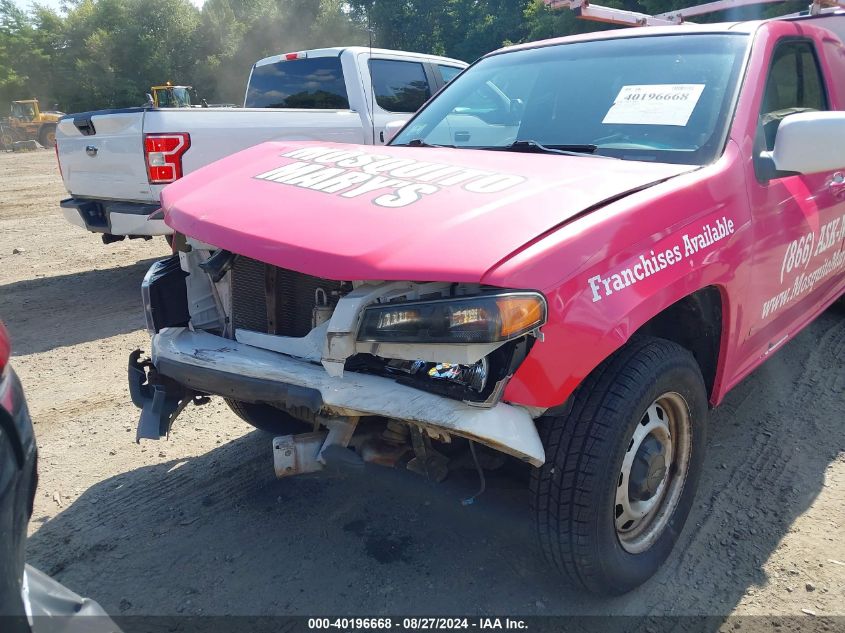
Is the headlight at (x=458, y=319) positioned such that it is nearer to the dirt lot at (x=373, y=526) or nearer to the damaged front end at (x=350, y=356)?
the damaged front end at (x=350, y=356)

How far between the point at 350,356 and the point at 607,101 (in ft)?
5.95

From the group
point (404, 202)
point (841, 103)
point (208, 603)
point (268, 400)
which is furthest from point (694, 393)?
point (841, 103)

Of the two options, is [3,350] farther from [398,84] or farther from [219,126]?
[398,84]

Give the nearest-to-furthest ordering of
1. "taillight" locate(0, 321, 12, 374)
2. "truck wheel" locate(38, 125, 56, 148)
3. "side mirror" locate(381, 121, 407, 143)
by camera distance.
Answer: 1. "taillight" locate(0, 321, 12, 374)
2. "side mirror" locate(381, 121, 407, 143)
3. "truck wheel" locate(38, 125, 56, 148)

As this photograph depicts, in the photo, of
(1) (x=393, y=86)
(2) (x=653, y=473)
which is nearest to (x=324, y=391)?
(2) (x=653, y=473)

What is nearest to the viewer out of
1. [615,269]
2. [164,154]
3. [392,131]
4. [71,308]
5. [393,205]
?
[615,269]

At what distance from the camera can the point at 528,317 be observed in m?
1.83

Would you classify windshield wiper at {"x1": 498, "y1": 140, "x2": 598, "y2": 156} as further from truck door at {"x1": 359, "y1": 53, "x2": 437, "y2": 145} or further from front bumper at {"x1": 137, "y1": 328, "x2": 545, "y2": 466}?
truck door at {"x1": 359, "y1": 53, "x2": 437, "y2": 145}

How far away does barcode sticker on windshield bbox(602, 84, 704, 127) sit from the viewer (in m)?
2.80

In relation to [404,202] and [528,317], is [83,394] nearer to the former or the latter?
[404,202]

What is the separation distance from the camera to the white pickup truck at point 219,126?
569cm

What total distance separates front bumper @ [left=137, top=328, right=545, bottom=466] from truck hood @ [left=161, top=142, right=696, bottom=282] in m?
0.34

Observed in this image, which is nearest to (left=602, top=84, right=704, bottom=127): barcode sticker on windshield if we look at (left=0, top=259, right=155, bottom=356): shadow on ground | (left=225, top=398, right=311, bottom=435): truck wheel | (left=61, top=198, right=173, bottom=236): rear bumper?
(left=225, top=398, right=311, bottom=435): truck wheel

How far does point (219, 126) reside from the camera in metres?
5.84
